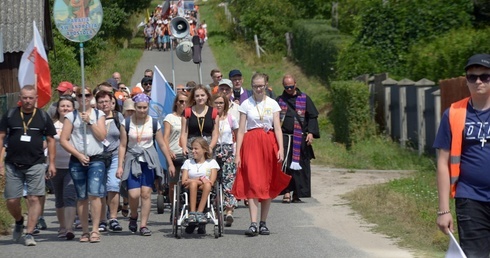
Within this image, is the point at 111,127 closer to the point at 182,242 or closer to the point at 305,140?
the point at 182,242

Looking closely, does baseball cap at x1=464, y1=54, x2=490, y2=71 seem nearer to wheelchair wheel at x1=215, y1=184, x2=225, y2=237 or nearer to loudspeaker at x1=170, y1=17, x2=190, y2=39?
wheelchair wheel at x1=215, y1=184, x2=225, y2=237

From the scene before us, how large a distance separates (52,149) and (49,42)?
965 inches

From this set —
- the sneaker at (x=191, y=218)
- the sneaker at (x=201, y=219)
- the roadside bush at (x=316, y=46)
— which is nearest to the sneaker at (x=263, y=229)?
the sneaker at (x=201, y=219)

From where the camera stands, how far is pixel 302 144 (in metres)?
16.1

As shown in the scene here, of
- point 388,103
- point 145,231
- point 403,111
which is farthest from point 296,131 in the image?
point 388,103

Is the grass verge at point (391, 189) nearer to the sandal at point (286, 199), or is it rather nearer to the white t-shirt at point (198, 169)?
the sandal at point (286, 199)

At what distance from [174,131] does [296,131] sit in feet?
8.27

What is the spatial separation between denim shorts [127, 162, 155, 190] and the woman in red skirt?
0.99 m

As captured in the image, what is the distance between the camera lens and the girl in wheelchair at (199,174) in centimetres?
1242

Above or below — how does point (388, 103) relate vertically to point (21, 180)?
above

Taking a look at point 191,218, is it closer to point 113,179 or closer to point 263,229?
point 263,229

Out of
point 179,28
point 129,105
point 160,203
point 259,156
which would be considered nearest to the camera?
point 259,156

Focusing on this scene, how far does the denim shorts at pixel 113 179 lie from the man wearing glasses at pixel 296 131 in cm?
364

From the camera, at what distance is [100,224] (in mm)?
13312
